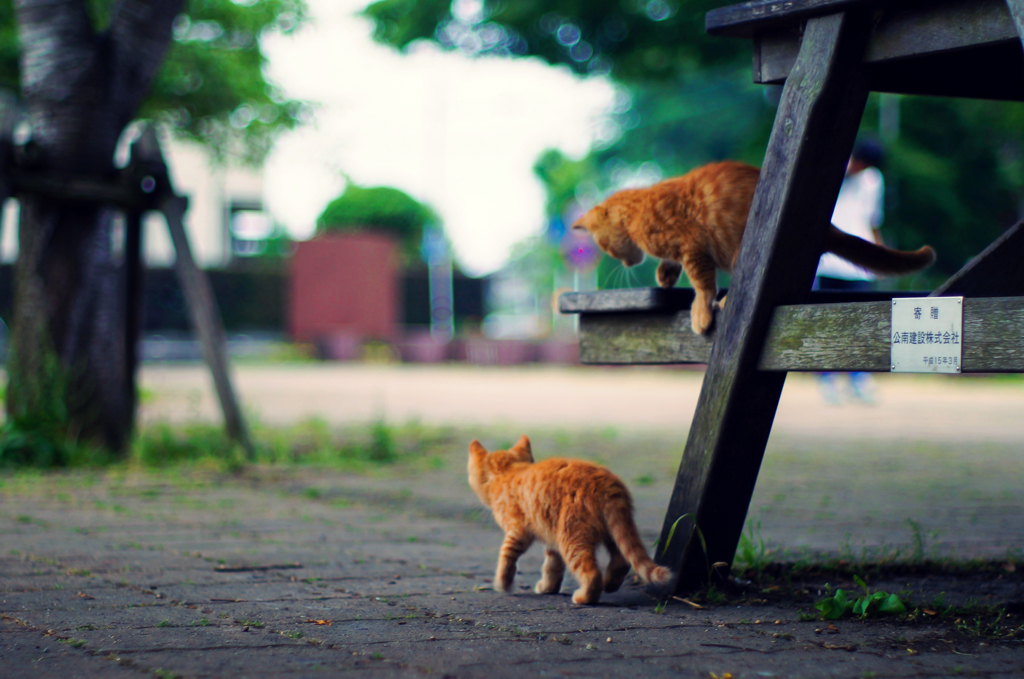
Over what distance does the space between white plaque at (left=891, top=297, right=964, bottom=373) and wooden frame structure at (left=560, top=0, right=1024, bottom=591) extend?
0.06 m

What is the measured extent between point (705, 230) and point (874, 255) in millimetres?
541

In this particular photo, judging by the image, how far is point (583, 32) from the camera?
746 centimetres

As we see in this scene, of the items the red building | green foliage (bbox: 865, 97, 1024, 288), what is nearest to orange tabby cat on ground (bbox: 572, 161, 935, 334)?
green foliage (bbox: 865, 97, 1024, 288)

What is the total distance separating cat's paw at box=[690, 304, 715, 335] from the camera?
2.66m

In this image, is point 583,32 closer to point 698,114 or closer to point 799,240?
point 799,240

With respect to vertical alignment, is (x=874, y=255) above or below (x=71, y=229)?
below

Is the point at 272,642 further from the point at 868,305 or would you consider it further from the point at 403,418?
the point at 403,418

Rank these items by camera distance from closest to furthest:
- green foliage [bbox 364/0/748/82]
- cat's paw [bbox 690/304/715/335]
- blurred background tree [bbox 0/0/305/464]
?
cat's paw [bbox 690/304/715/335] → blurred background tree [bbox 0/0/305/464] → green foliage [bbox 364/0/748/82]

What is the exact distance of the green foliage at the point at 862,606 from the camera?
2361 mm

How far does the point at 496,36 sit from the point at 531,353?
18579mm

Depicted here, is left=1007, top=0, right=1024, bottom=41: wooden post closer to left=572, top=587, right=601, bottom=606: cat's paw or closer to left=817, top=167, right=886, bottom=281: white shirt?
left=572, top=587, right=601, bottom=606: cat's paw

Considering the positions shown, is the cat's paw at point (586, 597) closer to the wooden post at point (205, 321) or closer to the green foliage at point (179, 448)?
the green foliage at point (179, 448)

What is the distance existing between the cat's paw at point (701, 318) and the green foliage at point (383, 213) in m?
46.4

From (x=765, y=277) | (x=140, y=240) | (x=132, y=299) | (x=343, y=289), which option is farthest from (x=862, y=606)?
(x=343, y=289)
